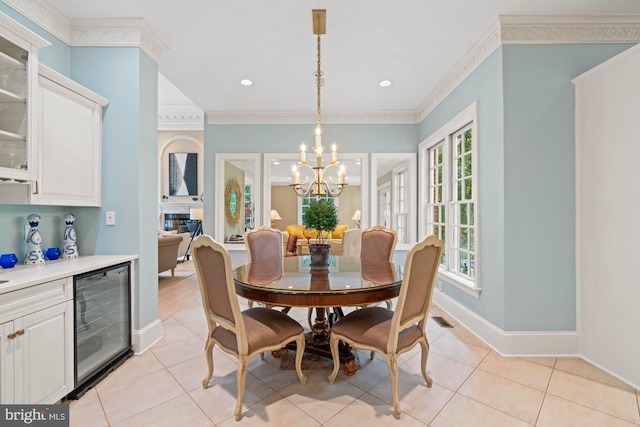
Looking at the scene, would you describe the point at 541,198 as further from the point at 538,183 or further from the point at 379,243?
the point at 379,243

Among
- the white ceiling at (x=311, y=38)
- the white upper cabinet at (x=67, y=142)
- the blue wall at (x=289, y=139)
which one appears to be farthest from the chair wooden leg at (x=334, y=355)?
the blue wall at (x=289, y=139)

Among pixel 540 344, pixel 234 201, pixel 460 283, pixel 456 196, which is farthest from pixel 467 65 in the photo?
pixel 234 201

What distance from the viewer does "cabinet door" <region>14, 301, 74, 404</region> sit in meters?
1.53

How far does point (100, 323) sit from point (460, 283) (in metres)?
3.34

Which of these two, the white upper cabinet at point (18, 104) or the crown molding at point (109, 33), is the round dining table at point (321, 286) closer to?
the white upper cabinet at point (18, 104)

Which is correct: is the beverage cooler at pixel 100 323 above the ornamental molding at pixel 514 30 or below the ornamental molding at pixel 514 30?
below

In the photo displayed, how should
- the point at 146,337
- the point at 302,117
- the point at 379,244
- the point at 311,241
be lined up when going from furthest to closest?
the point at 302,117 → the point at 311,241 → the point at 379,244 → the point at 146,337

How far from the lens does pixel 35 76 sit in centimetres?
184

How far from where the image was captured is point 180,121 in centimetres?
699

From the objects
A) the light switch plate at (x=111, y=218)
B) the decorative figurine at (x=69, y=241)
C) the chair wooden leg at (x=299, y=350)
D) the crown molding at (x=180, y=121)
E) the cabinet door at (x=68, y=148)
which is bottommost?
the chair wooden leg at (x=299, y=350)

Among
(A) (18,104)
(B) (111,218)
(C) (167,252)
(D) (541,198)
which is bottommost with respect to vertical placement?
(C) (167,252)

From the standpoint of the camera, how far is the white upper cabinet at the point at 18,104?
175cm

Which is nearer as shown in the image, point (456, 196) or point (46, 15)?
point (46, 15)

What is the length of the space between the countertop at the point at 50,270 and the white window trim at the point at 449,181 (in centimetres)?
313
